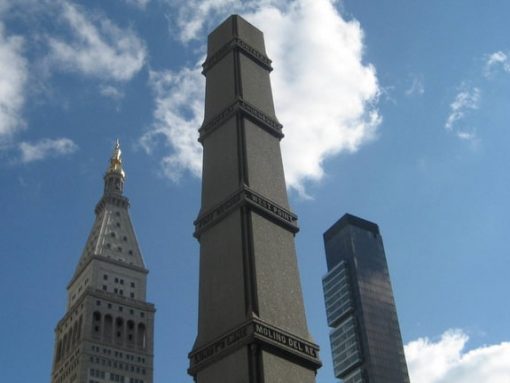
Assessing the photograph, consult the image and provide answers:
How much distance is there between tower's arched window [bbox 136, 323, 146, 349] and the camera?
95.6 meters

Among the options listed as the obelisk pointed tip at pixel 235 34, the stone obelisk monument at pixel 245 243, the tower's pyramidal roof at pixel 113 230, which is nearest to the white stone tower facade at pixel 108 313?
the tower's pyramidal roof at pixel 113 230

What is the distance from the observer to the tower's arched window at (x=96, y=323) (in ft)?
306

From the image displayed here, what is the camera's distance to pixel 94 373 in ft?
292

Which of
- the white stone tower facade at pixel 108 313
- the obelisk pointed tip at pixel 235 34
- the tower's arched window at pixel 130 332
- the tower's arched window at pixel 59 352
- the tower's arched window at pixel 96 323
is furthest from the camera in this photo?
the tower's arched window at pixel 59 352

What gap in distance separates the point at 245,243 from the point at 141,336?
78.0m

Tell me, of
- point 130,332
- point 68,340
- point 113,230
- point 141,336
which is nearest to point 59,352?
point 68,340

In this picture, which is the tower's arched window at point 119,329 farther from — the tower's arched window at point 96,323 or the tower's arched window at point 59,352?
the tower's arched window at point 59,352

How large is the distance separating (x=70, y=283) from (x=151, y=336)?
621 inches

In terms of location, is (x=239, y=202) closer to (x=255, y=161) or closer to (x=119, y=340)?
(x=255, y=161)

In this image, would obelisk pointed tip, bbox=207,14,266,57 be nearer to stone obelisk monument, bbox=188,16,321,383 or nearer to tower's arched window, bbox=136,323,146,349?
stone obelisk monument, bbox=188,16,321,383

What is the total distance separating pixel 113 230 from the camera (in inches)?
4085

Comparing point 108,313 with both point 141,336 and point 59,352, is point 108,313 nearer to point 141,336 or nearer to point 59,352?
point 141,336

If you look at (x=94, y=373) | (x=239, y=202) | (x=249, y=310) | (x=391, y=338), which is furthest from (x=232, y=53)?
(x=391, y=338)

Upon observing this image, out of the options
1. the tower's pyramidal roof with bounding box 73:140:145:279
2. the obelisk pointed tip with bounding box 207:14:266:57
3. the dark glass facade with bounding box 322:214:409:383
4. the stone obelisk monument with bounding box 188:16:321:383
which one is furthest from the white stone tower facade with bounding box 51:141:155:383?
the stone obelisk monument with bounding box 188:16:321:383
